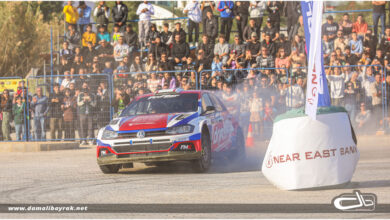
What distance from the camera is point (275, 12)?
23.1 m

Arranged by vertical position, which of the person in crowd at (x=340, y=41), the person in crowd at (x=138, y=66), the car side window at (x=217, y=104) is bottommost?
the car side window at (x=217, y=104)

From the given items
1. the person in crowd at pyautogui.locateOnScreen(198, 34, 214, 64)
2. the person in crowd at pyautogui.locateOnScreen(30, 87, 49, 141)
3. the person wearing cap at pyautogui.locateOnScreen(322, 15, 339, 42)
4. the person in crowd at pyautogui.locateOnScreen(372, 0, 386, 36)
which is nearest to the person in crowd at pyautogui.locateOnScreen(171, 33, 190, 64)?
the person in crowd at pyautogui.locateOnScreen(198, 34, 214, 64)

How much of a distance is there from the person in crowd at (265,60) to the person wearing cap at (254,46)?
0.33 metres

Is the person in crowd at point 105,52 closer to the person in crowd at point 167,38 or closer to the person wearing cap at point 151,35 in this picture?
the person wearing cap at point 151,35

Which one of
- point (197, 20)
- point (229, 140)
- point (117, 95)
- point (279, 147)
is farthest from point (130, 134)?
point (197, 20)

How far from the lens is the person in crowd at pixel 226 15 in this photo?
2386 cm

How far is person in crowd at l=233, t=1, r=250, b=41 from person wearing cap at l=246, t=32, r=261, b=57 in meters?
1.55

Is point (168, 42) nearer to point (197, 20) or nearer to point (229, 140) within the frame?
point (197, 20)

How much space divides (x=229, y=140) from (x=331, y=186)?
499 centimetres

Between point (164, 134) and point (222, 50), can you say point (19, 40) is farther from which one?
point (164, 134)

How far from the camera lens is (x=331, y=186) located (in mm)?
A: 9492

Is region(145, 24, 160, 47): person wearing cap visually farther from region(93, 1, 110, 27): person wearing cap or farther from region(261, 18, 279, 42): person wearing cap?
region(261, 18, 279, 42): person wearing cap

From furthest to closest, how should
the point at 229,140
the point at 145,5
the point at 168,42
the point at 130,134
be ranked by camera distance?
1. the point at 145,5
2. the point at 168,42
3. the point at 229,140
4. the point at 130,134

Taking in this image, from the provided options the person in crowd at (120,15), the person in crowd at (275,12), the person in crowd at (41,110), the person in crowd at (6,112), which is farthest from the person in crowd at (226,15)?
the person in crowd at (6,112)
